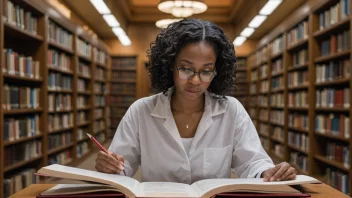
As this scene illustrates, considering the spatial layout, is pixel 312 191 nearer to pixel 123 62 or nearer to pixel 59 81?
pixel 59 81

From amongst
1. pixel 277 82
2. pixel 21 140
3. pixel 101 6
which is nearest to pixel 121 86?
pixel 101 6

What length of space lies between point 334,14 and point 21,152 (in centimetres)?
382

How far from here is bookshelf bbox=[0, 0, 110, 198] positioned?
389cm

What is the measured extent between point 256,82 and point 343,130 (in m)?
5.16

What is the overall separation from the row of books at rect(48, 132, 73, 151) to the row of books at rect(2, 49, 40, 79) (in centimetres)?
102

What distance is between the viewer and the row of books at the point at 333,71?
13.8 feet

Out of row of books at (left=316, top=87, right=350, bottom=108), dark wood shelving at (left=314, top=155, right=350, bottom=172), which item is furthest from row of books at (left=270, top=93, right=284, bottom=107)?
dark wood shelving at (left=314, top=155, right=350, bottom=172)

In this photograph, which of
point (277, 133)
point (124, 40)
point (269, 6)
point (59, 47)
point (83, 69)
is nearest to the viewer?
point (59, 47)

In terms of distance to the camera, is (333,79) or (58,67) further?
(58,67)

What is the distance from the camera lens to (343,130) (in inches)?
168

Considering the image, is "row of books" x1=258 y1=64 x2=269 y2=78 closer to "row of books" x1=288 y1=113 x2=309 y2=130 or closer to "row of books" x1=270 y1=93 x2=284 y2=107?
"row of books" x1=270 y1=93 x2=284 y2=107

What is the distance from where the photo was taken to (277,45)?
7.14m

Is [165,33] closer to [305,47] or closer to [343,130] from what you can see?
[343,130]

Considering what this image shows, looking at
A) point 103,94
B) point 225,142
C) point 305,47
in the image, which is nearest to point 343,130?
point 305,47
